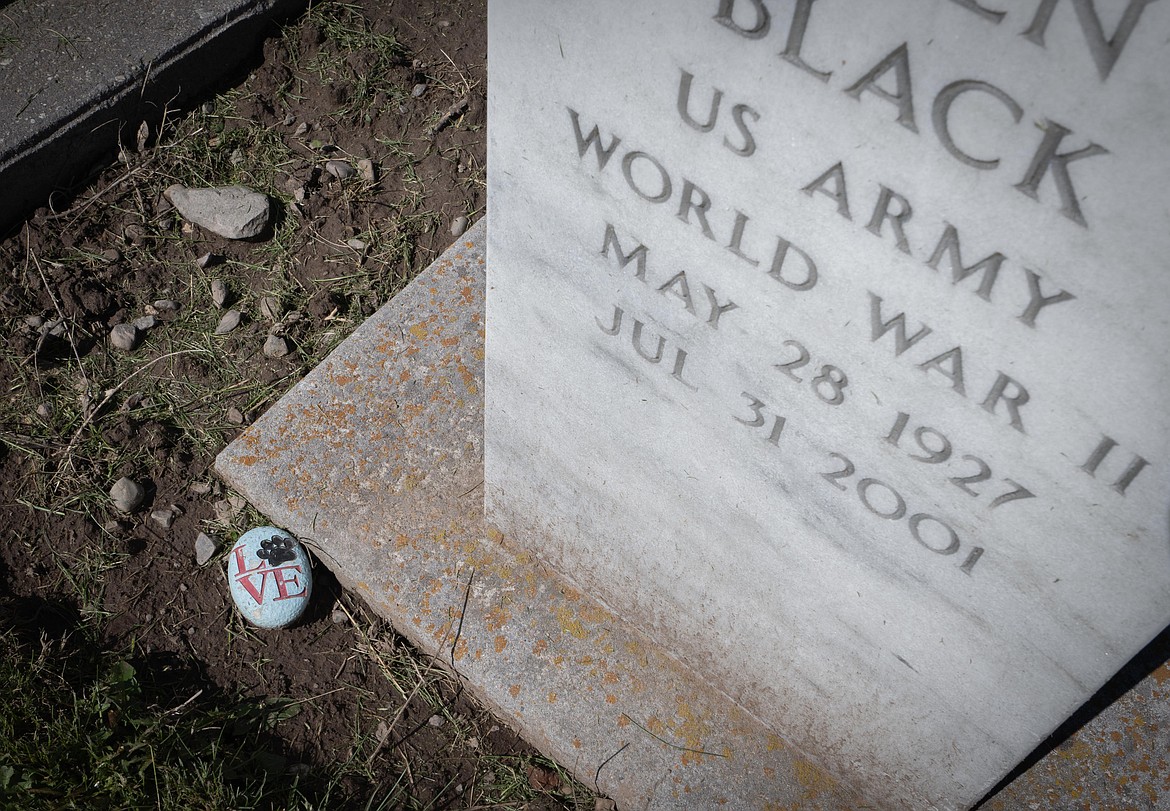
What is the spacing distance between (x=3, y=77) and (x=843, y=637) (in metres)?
3.08

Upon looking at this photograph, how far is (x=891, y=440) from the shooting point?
147 cm

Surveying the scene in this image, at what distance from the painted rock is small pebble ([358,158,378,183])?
4.60 feet

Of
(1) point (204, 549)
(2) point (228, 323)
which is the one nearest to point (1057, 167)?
(1) point (204, 549)

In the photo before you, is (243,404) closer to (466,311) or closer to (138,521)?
(138,521)

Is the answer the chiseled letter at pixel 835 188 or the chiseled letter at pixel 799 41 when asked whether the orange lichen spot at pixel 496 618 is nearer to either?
the chiseled letter at pixel 835 188

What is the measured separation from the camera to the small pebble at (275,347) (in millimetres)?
2975

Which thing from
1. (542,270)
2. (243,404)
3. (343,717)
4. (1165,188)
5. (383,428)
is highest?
(1165,188)

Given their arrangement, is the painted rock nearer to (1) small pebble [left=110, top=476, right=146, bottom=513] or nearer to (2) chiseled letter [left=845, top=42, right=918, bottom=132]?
(1) small pebble [left=110, top=476, right=146, bottom=513]

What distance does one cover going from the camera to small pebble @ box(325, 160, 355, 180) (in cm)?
335

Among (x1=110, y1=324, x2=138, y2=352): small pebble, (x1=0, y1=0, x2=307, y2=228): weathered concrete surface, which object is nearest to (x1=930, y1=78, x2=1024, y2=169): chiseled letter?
(x1=110, y1=324, x2=138, y2=352): small pebble

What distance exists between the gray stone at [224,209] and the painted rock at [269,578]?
114 cm

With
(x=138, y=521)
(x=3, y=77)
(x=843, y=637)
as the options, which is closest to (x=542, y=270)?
(x=843, y=637)

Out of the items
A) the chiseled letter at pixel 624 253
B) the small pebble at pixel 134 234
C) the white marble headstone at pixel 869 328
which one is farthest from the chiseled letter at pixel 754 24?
the small pebble at pixel 134 234

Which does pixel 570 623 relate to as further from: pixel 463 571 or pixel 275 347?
pixel 275 347
